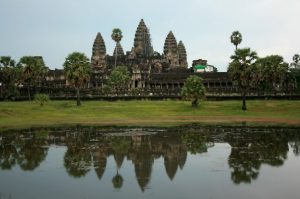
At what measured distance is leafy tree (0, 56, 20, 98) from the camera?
98.6 meters

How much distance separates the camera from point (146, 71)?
142 m

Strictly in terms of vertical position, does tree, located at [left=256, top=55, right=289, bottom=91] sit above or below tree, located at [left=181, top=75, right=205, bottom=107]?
above

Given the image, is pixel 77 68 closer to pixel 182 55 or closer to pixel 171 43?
pixel 171 43

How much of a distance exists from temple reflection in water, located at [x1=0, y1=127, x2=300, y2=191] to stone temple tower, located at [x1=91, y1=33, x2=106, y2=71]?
115253 millimetres

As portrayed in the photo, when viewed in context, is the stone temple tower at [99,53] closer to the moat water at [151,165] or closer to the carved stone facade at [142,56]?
the carved stone facade at [142,56]

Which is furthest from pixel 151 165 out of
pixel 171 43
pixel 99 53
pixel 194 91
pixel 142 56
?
pixel 171 43

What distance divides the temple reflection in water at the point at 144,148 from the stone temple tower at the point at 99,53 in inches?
4538

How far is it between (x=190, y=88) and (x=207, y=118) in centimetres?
1606

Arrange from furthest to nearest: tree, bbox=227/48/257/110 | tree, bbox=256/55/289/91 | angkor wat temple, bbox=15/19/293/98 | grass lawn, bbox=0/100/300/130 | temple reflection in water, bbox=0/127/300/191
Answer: angkor wat temple, bbox=15/19/293/98 → tree, bbox=256/55/289/91 → tree, bbox=227/48/257/110 → grass lawn, bbox=0/100/300/130 → temple reflection in water, bbox=0/127/300/191

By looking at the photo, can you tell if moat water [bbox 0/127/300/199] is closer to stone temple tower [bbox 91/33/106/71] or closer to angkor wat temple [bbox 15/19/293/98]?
angkor wat temple [bbox 15/19/293/98]

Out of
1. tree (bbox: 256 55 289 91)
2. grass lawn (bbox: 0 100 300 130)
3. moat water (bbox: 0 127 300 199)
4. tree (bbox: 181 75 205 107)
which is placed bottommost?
moat water (bbox: 0 127 300 199)

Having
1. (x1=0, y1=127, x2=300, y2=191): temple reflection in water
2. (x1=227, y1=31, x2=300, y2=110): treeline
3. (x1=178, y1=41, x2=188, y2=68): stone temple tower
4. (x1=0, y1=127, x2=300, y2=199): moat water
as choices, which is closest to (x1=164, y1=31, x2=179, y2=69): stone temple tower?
(x1=178, y1=41, x2=188, y2=68): stone temple tower

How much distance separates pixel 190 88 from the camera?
82.9 metres

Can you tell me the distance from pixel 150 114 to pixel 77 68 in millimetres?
18405
